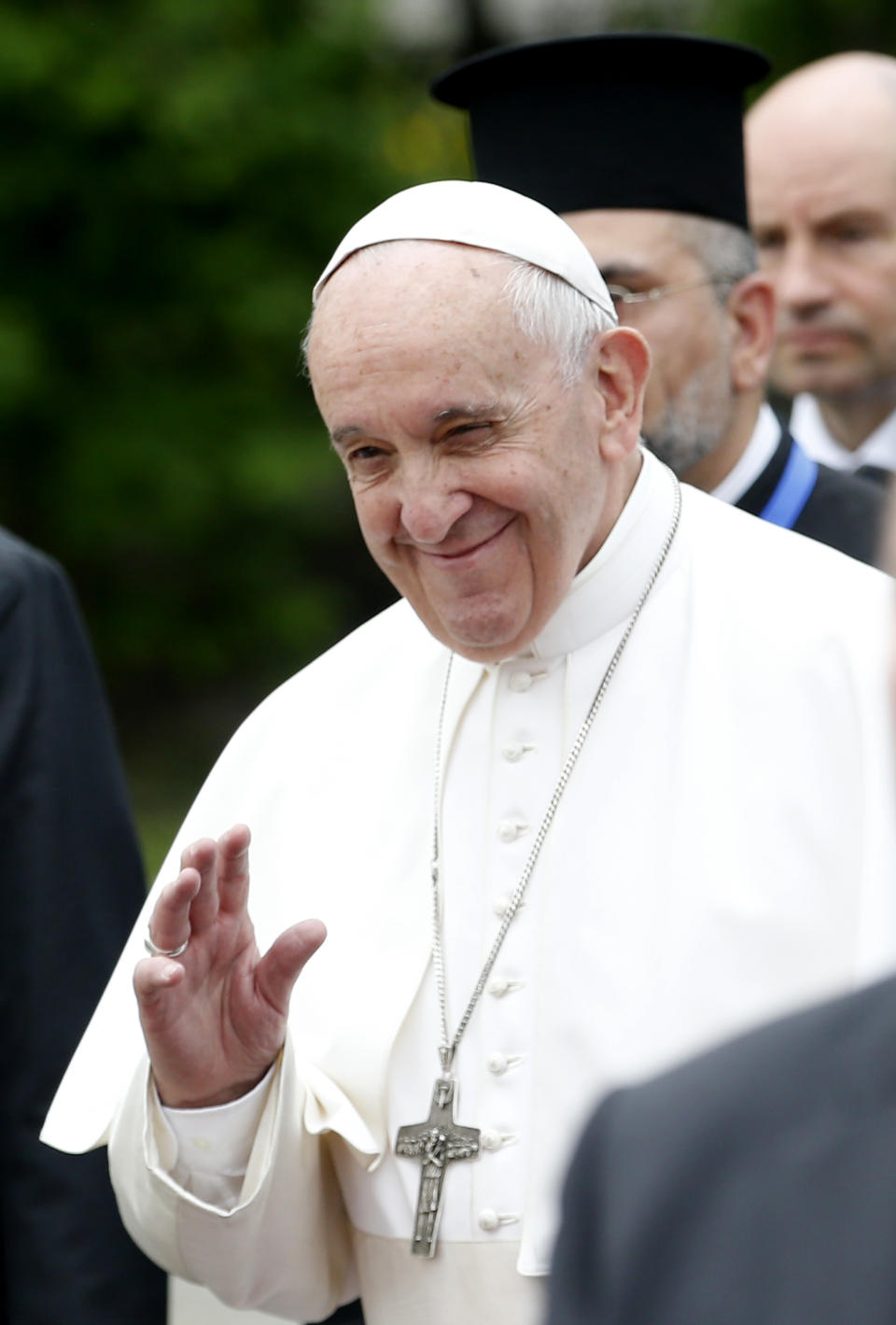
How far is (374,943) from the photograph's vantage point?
116 inches

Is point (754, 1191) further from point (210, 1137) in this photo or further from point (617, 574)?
point (617, 574)

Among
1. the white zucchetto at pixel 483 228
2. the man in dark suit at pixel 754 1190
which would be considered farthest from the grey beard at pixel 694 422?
the man in dark suit at pixel 754 1190

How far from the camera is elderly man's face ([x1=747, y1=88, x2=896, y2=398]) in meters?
4.64

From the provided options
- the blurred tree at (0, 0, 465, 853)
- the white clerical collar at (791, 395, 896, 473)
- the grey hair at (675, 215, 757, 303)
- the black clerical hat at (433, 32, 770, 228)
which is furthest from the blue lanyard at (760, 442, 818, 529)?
the blurred tree at (0, 0, 465, 853)

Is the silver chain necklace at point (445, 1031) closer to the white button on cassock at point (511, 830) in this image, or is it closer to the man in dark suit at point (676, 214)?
the white button on cassock at point (511, 830)

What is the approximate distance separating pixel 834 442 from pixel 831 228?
2.36 feet

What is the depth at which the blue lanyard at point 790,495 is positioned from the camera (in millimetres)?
3859

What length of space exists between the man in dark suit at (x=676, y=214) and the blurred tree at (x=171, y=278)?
891 centimetres

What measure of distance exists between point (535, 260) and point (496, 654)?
53 cm

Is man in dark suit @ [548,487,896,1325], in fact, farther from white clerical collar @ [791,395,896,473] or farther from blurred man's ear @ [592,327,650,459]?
white clerical collar @ [791,395,896,473]

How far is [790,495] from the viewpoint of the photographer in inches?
152

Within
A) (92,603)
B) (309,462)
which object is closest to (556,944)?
(309,462)

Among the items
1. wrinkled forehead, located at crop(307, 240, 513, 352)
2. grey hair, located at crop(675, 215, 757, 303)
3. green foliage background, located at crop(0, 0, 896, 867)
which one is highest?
wrinkled forehead, located at crop(307, 240, 513, 352)

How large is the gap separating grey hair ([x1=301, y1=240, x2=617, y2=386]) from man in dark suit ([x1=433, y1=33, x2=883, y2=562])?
34.2 inches
